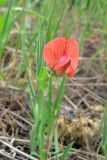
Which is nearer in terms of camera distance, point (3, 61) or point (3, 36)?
point (3, 36)

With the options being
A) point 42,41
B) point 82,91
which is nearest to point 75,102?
point 82,91

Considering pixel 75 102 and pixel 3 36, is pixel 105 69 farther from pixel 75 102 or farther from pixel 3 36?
pixel 3 36

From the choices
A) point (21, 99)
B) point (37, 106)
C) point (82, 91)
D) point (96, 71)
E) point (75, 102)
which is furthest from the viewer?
point (96, 71)

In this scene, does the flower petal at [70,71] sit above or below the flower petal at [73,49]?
below

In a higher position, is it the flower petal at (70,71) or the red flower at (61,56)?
the red flower at (61,56)

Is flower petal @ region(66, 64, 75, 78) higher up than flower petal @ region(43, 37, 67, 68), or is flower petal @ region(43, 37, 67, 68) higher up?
flower petal @ region(43, 37, 67, 68)
